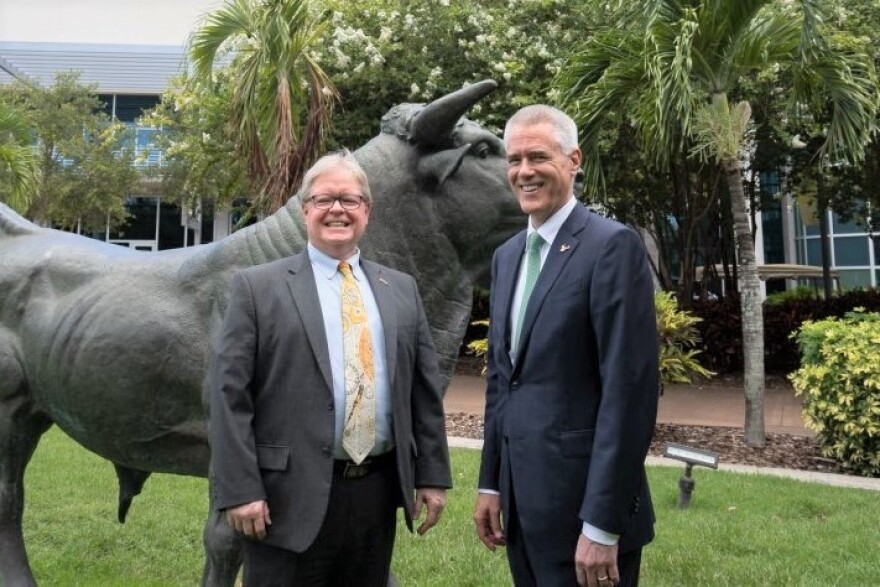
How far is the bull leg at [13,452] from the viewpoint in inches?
120

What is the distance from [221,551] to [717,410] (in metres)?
9.44

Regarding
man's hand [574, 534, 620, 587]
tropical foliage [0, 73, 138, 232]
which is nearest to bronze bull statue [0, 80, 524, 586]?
man's hand [574, 534, 620, 587]

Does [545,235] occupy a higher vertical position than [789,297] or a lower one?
lower

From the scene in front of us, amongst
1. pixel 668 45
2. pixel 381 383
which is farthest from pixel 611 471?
pixel 668 45

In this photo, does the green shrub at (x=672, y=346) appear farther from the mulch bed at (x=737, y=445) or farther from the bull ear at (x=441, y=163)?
the bull ear at (x=441, y=163)

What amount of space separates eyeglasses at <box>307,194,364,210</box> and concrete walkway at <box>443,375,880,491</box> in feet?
19.4

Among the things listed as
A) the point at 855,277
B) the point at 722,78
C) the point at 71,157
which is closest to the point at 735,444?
the point at 722,78

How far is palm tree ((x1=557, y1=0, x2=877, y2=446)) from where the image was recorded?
24.9ft

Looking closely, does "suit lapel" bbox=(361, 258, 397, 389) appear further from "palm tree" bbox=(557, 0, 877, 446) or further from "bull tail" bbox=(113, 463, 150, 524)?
"palm tree" bbox=(557, 0, 877, 446)

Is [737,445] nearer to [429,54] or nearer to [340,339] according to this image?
[340,339]

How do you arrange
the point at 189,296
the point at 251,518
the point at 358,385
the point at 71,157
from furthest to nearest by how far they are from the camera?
the point at 71,157 → the point at 189,296 → the point at 358,385 → the point at 251,518

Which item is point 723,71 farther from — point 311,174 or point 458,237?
point 311,174

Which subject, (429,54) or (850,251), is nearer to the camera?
(429,54)

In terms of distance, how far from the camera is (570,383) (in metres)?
1.94
